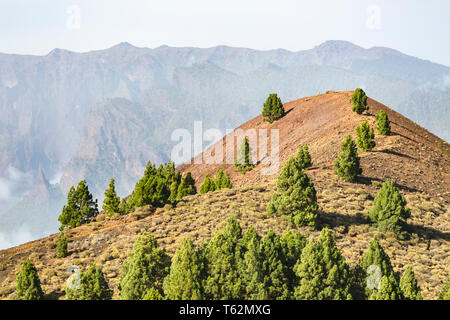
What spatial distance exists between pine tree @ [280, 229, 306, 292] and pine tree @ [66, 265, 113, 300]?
10.0 m

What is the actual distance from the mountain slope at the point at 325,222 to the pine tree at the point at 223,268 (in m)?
7.58

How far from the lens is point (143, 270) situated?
2470 centimetres

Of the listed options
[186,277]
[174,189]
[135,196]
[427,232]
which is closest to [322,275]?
[186,277]

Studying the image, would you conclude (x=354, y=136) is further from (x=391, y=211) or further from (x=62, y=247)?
(x=62, y=247)

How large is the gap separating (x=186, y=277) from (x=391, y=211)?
20.6m

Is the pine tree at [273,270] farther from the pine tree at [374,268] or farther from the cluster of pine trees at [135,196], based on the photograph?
the cluster of pine trees at [135,196]

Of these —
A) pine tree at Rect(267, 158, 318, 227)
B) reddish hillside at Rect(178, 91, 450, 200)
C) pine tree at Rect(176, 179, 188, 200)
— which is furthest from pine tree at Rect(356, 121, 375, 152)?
pine tree at Rect(176, 179, 188, 200)

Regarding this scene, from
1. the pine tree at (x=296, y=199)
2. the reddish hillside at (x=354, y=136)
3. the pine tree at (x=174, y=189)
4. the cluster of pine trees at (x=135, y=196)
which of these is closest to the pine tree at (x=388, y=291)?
the pine tree at (x=296, y=199)

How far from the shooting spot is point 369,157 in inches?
2046

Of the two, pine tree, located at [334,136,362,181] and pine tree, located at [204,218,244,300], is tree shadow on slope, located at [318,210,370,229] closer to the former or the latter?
pine tree, located at [334,136,362,181]

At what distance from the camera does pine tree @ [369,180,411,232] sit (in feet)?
117

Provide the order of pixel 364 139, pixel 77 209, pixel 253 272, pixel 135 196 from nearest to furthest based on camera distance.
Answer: pixel 253 272 < pixel 135 196 < pixel 77 209 < pixel 364 139
